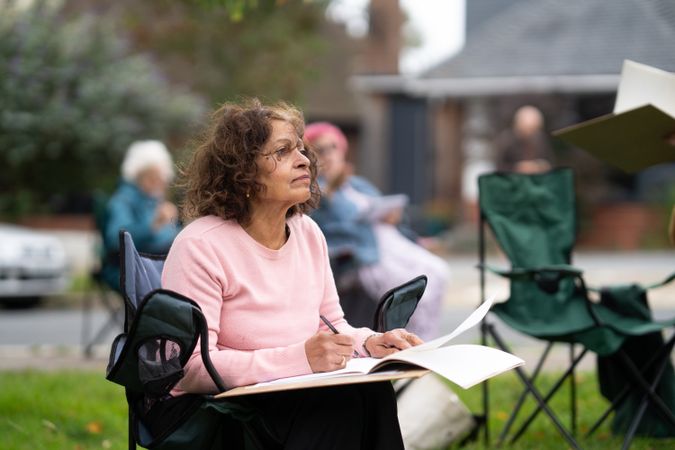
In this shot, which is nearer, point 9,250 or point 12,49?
point 9,250

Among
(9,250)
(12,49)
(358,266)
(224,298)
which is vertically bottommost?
(9,250)

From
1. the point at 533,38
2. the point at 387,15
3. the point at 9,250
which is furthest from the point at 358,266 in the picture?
the point at 387,15

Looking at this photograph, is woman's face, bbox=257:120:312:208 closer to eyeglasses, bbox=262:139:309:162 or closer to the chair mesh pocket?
eyeglasses, bbox=262:139:309:162

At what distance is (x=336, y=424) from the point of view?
3.02m

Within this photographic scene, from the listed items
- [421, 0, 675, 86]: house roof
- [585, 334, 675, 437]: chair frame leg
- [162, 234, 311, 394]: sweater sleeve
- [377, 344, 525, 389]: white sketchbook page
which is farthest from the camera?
[421, 0, 675, 86]: house roof

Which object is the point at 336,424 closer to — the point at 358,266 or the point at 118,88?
the point at 358,266

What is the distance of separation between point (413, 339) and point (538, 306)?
185 cm

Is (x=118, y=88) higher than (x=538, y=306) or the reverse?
higher

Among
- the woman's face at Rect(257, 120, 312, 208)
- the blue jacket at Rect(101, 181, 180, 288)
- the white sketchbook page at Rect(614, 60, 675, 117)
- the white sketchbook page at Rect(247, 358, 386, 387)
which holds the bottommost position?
the blue jacket at Rect(101, 181, 180, 288)

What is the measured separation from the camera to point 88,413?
17.9 feet

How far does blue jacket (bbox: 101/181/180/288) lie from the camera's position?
747 centimetres

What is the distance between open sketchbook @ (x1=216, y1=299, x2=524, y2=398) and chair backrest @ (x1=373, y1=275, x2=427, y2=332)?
0.25 m

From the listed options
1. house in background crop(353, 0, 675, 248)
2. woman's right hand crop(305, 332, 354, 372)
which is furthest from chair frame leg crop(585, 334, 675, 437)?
house in background crop(353, 0, 675, 248)

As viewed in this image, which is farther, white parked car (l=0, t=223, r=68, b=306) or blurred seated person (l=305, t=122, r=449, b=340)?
white parked car (l=0, t=223, r=68, b=306)
